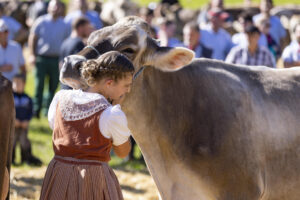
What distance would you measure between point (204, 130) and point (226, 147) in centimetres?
21

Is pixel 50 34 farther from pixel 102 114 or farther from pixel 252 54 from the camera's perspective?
pixel 102 114

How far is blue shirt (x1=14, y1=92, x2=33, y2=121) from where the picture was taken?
29.5ft

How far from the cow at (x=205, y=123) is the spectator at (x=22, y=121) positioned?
431cm

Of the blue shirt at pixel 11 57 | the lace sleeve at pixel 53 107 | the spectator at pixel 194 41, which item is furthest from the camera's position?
the blue shirt at pixel 11 57

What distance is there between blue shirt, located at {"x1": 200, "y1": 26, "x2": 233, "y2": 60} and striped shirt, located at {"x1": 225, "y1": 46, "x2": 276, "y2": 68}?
1.23 metres

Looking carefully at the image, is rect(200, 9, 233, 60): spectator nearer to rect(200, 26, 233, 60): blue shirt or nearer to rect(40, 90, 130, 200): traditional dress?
rect(200, 26, 233, 60): blue shirt

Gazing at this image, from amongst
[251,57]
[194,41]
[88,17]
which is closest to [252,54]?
[251,57]

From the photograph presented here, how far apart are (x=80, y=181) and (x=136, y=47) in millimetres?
1308

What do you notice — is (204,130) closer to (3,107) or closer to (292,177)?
(292,177)

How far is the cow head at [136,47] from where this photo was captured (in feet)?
14.4

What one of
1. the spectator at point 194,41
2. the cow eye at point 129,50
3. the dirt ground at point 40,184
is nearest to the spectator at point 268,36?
the spectator at point 194,41

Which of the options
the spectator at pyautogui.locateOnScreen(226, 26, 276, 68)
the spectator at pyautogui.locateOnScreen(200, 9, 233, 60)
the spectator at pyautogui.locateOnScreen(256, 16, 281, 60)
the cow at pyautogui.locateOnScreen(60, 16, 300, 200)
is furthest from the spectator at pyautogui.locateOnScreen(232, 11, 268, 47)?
the cow at pyautogui.locateOnScreen(60, 16, 300, 200)

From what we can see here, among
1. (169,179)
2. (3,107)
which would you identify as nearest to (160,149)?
(169,179)

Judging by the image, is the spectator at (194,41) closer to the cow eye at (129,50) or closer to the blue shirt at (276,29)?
the blue shirt at (276,29)
